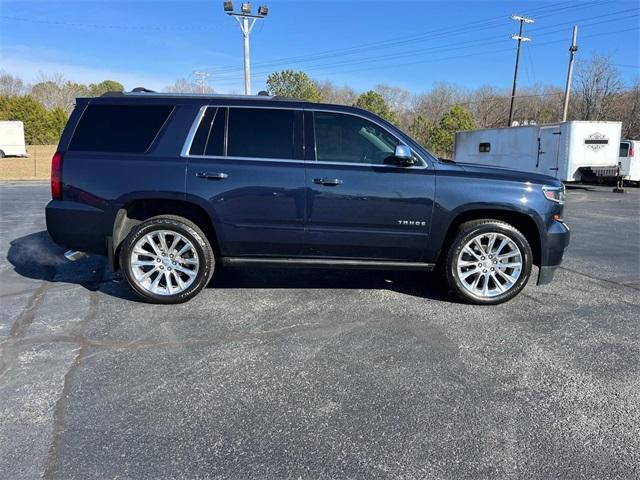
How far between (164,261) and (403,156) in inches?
99.0

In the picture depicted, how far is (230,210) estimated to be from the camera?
14.8 feet

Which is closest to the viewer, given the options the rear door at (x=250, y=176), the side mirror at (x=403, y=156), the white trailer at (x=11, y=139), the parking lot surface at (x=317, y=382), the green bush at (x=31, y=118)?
the parking lot surface at (x=317, y=382)

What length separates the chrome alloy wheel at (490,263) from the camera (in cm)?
467

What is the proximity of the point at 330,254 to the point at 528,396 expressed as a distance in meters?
2.22

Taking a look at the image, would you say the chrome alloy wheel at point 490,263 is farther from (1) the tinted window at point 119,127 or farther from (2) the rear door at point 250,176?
(1) the tinted window at point 119,127

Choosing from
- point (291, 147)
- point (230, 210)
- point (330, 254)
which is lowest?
point (330, 254)

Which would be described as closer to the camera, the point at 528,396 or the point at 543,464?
the point at 543,464

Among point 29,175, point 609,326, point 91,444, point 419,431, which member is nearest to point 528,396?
point 419,431

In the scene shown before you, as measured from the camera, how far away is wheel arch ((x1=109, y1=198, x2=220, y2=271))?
4.58 meters

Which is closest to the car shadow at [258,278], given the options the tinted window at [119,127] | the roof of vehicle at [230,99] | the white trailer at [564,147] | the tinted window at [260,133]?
the tinted window at [260,133]

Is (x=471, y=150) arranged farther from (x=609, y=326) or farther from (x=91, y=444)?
(x=91, y=444)

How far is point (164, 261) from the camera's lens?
4602mm

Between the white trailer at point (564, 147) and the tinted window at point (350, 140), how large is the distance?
548 inches

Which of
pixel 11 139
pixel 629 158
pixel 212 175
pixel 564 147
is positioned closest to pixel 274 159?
pixel 212 175
